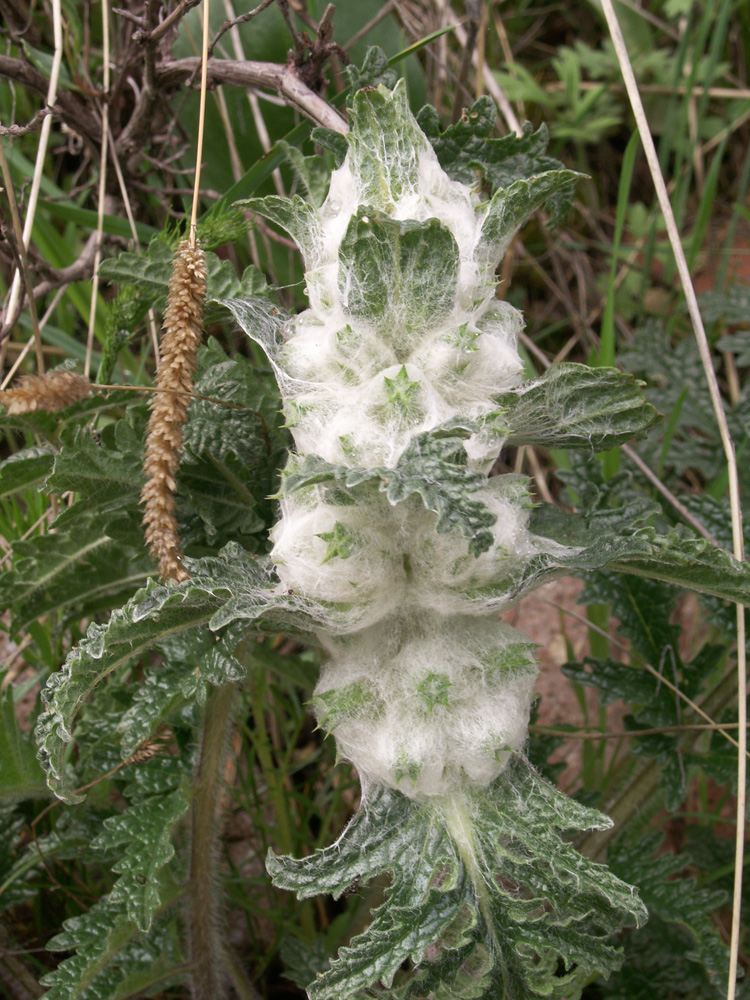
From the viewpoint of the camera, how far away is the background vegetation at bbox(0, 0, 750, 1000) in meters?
1.38

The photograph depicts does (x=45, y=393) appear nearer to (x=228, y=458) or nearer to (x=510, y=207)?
(x=228, y=458)

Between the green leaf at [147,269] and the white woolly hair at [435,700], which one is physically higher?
the green leaf at [147,269]

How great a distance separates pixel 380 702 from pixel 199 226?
81cm

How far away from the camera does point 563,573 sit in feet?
3.95

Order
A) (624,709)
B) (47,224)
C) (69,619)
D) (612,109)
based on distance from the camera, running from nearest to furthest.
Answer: (69,619), (47,224), (624,709), (612,109)

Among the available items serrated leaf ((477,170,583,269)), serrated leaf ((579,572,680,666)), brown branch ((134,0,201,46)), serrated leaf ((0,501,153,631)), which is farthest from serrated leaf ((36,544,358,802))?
brown branch ((134,0,201,46))

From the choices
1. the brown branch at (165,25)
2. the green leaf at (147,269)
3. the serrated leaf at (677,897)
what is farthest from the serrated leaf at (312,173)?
the serrated leaf at (677,897)

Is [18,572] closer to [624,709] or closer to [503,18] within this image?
[624,709]

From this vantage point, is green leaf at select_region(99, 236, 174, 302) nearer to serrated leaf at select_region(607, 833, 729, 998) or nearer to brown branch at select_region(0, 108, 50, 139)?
brown branch at select_region(0, 108, 50, 139)

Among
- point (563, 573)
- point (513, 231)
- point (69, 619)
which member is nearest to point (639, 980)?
point (563, 573)

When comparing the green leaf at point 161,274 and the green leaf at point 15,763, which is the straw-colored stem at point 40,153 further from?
the green leaf at point 15,763

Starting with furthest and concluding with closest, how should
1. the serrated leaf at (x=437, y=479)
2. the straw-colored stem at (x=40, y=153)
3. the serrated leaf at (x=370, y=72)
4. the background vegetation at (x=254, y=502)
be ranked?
1. the straw-colored stem at (x=40, y=153)
2. the background vegetation at (x=254, y=502)
3. the serrated leaf at (x=370, y=72)
4. the serrated leaf at (x=437, y=479)

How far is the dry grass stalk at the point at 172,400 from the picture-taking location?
1101 millimetres

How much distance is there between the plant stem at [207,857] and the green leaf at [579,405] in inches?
23.6
